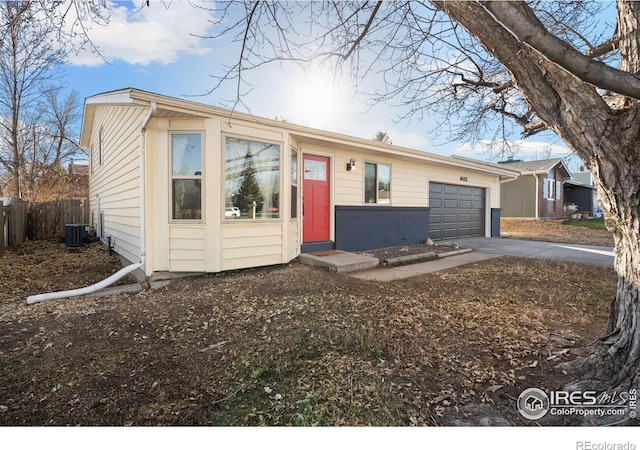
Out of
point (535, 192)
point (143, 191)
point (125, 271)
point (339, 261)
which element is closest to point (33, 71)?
point (143, 191)

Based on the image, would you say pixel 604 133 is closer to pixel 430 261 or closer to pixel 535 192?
pixel 430 261

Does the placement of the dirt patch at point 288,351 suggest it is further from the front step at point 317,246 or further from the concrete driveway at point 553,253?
the concrete driveway at point 553,253

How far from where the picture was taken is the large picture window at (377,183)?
321 inches

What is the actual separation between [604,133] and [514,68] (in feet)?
2.45

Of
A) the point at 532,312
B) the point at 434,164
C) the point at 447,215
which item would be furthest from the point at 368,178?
the point at 532,312

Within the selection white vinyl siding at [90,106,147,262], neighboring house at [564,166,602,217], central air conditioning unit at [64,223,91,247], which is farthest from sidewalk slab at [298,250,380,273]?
neighboring house at [564,166,602,217]

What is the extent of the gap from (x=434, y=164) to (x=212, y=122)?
23.1ft

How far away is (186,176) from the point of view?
5137 mm

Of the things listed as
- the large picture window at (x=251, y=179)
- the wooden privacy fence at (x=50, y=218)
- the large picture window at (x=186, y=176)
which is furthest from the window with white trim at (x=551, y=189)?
the wooden privacy fence at (x=50, y=218)

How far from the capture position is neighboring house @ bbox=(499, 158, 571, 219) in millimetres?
19047

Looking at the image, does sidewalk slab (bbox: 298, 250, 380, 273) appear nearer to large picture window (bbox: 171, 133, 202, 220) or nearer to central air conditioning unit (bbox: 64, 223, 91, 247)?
large picture window (bbox: 171, 133, 202, 220)

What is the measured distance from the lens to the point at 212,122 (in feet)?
16.7

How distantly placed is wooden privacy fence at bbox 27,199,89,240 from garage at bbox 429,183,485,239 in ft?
40.3

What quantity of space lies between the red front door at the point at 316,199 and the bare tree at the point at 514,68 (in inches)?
92.4
